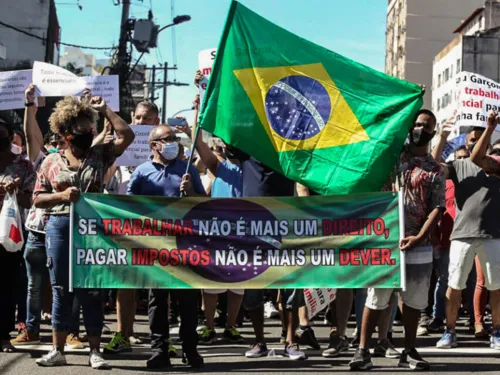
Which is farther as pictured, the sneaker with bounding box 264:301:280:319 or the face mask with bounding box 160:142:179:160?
the sneaker with bounding box 264:301:280:319

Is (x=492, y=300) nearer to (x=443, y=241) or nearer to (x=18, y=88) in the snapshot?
(x=443, y=241)

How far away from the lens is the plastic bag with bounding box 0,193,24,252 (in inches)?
331

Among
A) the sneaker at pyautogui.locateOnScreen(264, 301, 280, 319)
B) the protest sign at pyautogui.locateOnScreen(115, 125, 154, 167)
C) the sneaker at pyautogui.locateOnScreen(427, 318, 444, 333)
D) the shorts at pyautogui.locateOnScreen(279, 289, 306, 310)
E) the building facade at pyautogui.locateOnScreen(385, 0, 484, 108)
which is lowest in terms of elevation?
the sneaker at pyautogui.locateOnScreen(264, 301, 280, 319)

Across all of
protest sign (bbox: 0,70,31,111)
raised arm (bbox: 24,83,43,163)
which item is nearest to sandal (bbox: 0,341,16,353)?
raised arm (bbox: 24,83,43,163)

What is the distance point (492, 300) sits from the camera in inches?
362

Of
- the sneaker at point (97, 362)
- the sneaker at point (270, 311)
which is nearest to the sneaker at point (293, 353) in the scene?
the sneaker at point (97, 362)

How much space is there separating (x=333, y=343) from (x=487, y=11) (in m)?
71.2

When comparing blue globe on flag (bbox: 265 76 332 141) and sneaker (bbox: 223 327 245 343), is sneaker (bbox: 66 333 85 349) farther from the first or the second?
blue globe on flag (bbox: 265 76 332 141)

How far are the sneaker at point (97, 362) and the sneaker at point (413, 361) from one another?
2341mm

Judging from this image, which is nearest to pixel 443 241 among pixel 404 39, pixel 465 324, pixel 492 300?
pixel 465 324

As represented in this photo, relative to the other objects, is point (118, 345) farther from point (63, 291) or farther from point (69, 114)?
point (69, 114)

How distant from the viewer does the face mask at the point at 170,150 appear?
771cm

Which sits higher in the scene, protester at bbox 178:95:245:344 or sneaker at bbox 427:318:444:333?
protester at bbox 178:95:245:344

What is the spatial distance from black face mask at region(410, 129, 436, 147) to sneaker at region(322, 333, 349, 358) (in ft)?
6.33
